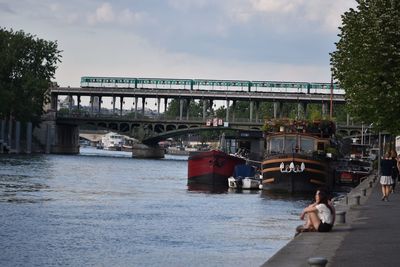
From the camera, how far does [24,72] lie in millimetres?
151375

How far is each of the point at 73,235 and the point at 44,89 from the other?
118474 mm

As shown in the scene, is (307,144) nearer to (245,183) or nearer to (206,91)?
(245,183)

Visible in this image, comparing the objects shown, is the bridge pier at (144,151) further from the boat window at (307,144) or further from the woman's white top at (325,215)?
the woman's white top at (325,215)

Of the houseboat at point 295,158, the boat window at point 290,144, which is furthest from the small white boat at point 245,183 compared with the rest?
the boat window at point 290,144

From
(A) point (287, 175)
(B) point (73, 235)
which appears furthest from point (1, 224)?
(A) point (287, 175)

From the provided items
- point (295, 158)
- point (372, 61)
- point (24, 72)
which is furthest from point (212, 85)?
point (372, 61)

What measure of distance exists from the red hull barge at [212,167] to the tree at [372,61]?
20540mm

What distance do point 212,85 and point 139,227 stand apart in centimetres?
14649

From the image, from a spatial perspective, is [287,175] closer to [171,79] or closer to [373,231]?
[373,231]

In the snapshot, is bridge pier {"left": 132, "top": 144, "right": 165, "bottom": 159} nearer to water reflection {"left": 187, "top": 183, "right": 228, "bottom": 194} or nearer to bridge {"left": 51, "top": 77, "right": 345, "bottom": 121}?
bridge {"left": 51, "top": 77, "right": 345, "bottom": 121}

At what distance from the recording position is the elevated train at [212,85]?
175 meters

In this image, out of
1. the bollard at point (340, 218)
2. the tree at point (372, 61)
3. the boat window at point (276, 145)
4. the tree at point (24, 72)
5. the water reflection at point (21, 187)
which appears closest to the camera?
the bollard at point (340, 218)

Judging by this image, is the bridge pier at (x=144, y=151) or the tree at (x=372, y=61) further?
the bridge pier at (x=144, y=151)

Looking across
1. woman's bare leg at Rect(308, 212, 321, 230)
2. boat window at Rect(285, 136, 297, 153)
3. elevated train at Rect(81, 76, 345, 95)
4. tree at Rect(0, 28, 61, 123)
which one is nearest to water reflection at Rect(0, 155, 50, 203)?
boat window at Rect(285, 136, 297, 153)
